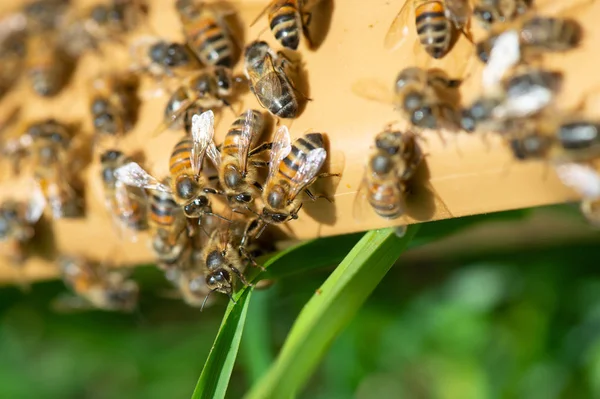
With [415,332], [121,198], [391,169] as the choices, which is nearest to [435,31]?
[391,169]

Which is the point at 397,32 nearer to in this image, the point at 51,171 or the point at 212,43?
the point at 212,43

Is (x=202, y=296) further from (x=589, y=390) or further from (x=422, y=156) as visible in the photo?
(x=589, y=390)

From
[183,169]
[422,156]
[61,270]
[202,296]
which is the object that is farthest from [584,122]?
[61,270]

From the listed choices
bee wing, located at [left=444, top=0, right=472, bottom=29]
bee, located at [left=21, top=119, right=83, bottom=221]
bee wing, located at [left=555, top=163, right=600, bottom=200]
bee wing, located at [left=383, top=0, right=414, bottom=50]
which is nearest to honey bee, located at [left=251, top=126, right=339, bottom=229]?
bee wing, located at [left=383, top=0, right=414, bottom=50]

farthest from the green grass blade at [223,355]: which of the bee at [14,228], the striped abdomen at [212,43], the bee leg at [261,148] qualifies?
the bee at [14,228]

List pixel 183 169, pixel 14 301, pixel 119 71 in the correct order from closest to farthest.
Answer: pixel 183 169 → pixel 119 71 → pixel 14 301

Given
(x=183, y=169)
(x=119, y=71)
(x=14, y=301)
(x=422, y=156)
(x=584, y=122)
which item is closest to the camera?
(x=584, y=122)

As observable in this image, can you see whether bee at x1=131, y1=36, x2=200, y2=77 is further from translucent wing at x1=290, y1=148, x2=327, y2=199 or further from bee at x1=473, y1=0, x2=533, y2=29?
bee at x1=473, y1=0, x2=533, y2=29
